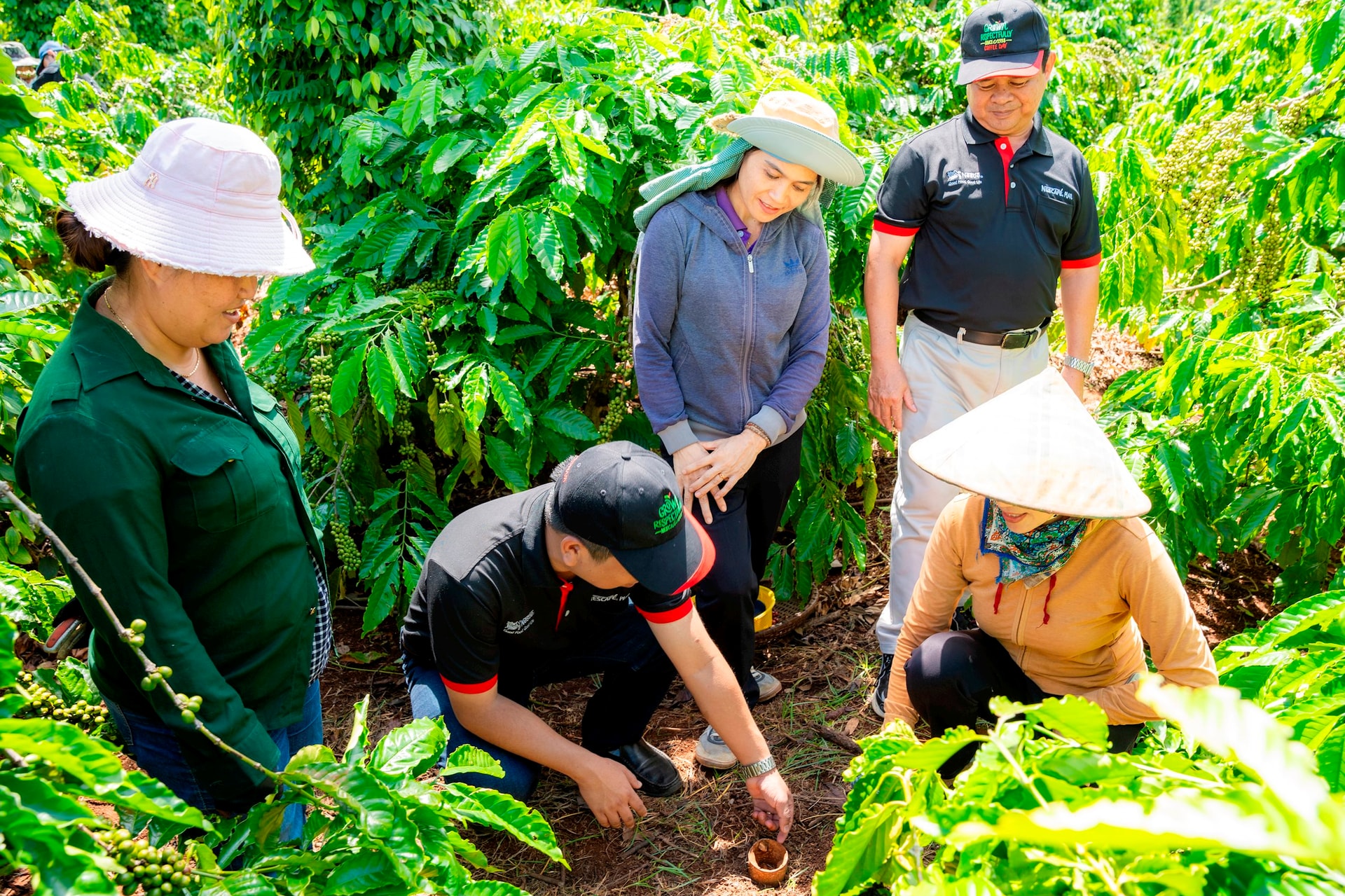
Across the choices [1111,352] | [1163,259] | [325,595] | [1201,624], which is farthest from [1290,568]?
[1111,352]

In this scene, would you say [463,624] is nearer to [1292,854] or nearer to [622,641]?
[622,641]

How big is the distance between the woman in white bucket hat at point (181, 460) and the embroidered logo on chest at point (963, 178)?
176 cm

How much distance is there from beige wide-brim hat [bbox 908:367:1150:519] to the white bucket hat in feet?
4.47

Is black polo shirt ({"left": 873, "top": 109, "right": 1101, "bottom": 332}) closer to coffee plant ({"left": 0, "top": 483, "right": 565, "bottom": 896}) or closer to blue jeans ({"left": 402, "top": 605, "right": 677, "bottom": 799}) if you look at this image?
blue jeans ({"left": 402, "top": 605, "right": 677, "bottom": 799})

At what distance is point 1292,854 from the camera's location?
0.60 meters

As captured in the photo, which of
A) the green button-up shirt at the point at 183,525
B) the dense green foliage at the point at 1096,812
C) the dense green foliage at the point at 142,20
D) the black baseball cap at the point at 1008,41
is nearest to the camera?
the dense green foliage at the point at 1096,812

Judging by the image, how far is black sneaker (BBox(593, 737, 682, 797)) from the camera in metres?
2.66

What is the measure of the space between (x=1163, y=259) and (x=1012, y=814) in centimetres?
309

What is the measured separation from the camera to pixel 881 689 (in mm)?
2963

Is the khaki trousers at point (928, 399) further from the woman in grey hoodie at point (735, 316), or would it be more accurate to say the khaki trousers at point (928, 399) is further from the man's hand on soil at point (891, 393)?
the woman in grey hoodie at point (735, 316)

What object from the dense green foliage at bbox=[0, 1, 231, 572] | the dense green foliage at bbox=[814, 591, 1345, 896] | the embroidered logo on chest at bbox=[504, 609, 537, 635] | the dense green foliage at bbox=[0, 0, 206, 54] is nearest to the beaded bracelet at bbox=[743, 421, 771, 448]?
the embroidered logo on chest at bbox=[504, 609, 537, 635]

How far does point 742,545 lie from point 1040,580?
82 cm

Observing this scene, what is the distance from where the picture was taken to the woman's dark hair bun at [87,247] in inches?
62.1

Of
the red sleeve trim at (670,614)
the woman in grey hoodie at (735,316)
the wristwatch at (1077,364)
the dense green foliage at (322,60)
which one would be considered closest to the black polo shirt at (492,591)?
the red sleeve trim at (670,614)
